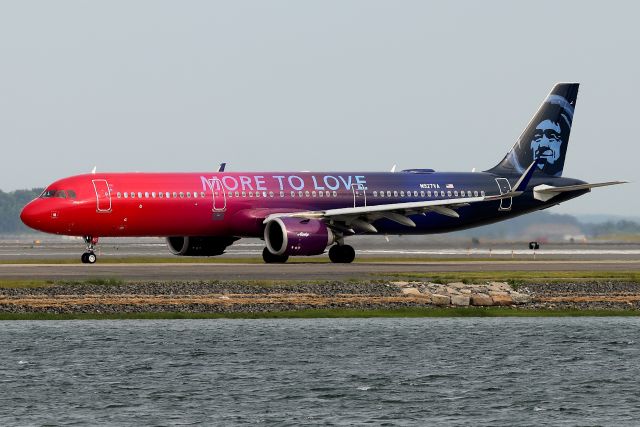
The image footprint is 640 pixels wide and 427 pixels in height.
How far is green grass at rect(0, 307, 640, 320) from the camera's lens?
151ft

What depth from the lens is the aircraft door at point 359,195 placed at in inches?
2849

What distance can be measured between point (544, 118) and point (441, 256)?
1072cm

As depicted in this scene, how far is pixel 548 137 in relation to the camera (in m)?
80.3

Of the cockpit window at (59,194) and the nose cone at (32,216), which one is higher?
the cockpit window at (59,194)

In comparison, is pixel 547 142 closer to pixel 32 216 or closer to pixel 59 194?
pixel 59 194

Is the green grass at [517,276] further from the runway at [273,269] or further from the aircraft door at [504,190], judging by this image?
the aircraft door at [504,190]

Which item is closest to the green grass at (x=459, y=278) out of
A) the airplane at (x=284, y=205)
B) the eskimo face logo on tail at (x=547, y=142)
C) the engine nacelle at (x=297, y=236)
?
the engine nacelle at (x=297, y=236)

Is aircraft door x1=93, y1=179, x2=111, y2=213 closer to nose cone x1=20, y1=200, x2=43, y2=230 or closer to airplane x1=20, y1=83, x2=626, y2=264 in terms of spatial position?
airplane x1=20, y1=83, x2=626, y2=264

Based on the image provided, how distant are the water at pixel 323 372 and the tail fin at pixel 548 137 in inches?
1256

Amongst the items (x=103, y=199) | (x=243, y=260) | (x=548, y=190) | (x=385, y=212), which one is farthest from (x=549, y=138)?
(x=103, y=199)

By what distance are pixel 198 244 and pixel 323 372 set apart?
3593 centimetres

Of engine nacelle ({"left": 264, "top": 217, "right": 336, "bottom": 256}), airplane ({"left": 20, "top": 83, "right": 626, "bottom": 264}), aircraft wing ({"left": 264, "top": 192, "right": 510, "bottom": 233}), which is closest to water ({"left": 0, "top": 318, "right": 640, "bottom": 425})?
engine nacelle ({"left": 264, "top": 217, "right": 336, "bottom": 256})

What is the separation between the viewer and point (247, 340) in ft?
140

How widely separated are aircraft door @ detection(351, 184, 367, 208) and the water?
77.8ft
